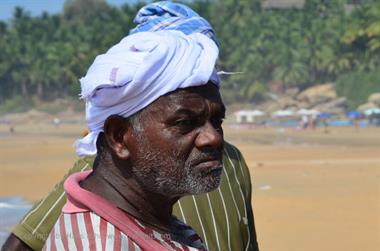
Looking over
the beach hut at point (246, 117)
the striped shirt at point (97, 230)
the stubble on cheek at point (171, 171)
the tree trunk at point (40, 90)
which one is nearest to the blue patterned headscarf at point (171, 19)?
the stubble on cheek at point (171, 171)

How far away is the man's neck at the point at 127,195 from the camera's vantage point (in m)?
1.68

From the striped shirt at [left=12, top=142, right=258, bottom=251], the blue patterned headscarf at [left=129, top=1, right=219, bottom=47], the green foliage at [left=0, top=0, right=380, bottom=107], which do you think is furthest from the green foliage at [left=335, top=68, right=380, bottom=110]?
the blue patterned headscarf at [left=129, top=1, right=219, bottom=47]

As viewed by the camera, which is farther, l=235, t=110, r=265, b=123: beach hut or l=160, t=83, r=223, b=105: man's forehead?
l=235, t=110, r=265, b=123: beach hut

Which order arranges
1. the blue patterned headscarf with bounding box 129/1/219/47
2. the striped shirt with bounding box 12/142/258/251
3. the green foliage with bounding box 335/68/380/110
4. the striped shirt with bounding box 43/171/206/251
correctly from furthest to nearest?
the green foliage with bounding box 335/68/380/110 < the striped shirt with bounding box 12/142/258/251 < the blue patterned headscarf with bounding box 129/1/219/47 < the striped shirt with bounding box 43/171/206/251

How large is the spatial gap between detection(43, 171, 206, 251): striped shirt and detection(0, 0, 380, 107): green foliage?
5707cm

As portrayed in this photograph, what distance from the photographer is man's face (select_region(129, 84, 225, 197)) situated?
1.66m

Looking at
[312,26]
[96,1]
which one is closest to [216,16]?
[312,26]

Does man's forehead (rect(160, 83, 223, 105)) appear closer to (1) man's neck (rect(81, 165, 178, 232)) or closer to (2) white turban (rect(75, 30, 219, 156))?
(2) white turban (rect(75, 30, 219, 156))

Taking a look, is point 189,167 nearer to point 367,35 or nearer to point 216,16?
point 367,35

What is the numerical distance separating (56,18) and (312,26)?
26192 millimetres

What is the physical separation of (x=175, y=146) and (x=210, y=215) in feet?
3.39

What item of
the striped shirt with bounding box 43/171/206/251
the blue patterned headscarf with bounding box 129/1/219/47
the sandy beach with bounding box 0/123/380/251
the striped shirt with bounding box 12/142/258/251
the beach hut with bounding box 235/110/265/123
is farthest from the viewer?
the beach hut with bounding box 235/110/265/123

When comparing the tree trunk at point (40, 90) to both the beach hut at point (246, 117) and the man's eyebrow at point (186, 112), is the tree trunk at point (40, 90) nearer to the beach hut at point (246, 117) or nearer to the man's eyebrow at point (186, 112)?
the beach hut at point (246, 117)

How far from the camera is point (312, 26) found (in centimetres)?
6631
